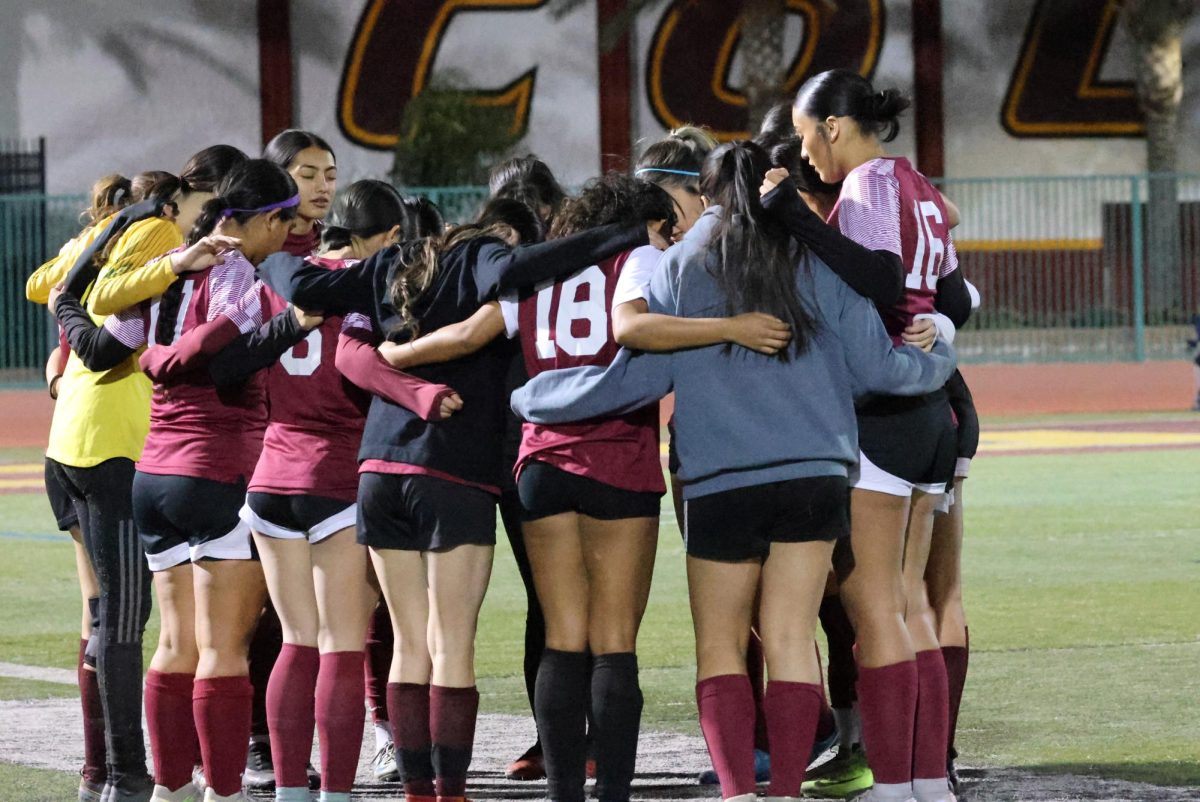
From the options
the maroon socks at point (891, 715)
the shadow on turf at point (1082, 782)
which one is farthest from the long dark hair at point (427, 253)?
the shadow on turf at point (1082, 782)

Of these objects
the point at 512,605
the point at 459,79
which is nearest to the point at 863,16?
the point at 459,79

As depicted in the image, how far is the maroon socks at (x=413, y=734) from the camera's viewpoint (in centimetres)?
637

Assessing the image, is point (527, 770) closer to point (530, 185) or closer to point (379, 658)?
point (379, 658)

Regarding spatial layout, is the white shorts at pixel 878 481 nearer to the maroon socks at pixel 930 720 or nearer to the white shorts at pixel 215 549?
the maroon socks at pixel 930 720

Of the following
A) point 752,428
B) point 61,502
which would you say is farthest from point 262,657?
point 752,428

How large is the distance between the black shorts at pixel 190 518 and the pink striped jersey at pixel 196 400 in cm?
4

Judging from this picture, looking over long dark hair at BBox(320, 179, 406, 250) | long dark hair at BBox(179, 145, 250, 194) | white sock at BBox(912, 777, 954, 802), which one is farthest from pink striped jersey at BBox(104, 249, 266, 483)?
white sock at BBox(912, 777, 954, 802)

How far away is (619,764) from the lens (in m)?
6.15

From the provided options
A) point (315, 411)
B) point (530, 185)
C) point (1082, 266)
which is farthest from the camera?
point (1082, 266)

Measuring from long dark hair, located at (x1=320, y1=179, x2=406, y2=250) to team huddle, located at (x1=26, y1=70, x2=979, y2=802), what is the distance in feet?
0.05

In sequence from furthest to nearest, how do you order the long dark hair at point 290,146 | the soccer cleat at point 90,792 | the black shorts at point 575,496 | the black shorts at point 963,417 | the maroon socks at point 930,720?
the long dark hair at point 290,146 → the soccer cleat at point 90,792 → the black shorts at point 963,417 → the maroon socks at point 930,720 → the black shorts at point 575,496

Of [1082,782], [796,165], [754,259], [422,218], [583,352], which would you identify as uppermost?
[796,165]

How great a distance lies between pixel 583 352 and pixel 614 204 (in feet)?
1.48

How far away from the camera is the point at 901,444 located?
6.27 metres
